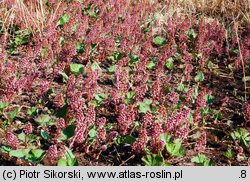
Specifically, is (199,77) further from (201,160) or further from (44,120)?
(44,120)

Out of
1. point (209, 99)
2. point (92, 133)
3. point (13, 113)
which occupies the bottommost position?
point (92, 133)

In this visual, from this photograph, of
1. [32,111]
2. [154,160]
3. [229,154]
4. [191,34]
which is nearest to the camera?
[154,160]

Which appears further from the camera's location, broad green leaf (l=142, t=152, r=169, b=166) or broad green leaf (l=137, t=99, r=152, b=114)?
broad green leaf (l=137, t=99, r=152, b=114)

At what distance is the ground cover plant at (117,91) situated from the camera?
12.7ft

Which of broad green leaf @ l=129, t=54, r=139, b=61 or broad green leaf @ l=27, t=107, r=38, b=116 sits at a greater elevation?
broad green leaf @ l=129, t=54, r=139, b=61

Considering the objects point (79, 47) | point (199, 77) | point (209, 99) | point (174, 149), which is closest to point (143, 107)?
point (174, 149)

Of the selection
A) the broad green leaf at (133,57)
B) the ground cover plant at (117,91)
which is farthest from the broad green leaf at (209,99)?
the broad green leaf at (133,57)

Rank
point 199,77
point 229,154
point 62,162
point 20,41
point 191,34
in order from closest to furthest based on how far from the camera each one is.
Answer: point 62,162 < point 229,154 < point 199,77 < point 20,41 < point 191,34

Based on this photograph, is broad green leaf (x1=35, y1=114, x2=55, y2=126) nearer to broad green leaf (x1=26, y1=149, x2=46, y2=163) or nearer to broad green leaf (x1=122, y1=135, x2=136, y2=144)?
broad green leaf (x1=26, y1=149, x2=46, y2=163)

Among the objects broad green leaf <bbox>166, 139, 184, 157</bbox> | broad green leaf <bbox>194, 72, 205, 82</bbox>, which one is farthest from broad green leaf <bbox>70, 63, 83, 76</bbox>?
broad green leaf <bbox>166, 139, 184, 157</bbox>

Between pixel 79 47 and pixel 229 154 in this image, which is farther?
pixel 79 47

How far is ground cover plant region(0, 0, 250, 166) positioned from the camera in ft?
12.7

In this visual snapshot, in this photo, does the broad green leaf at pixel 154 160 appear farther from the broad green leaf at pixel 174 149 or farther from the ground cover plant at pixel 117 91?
the broad green leaf at pixel 174 149

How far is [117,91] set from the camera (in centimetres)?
452
